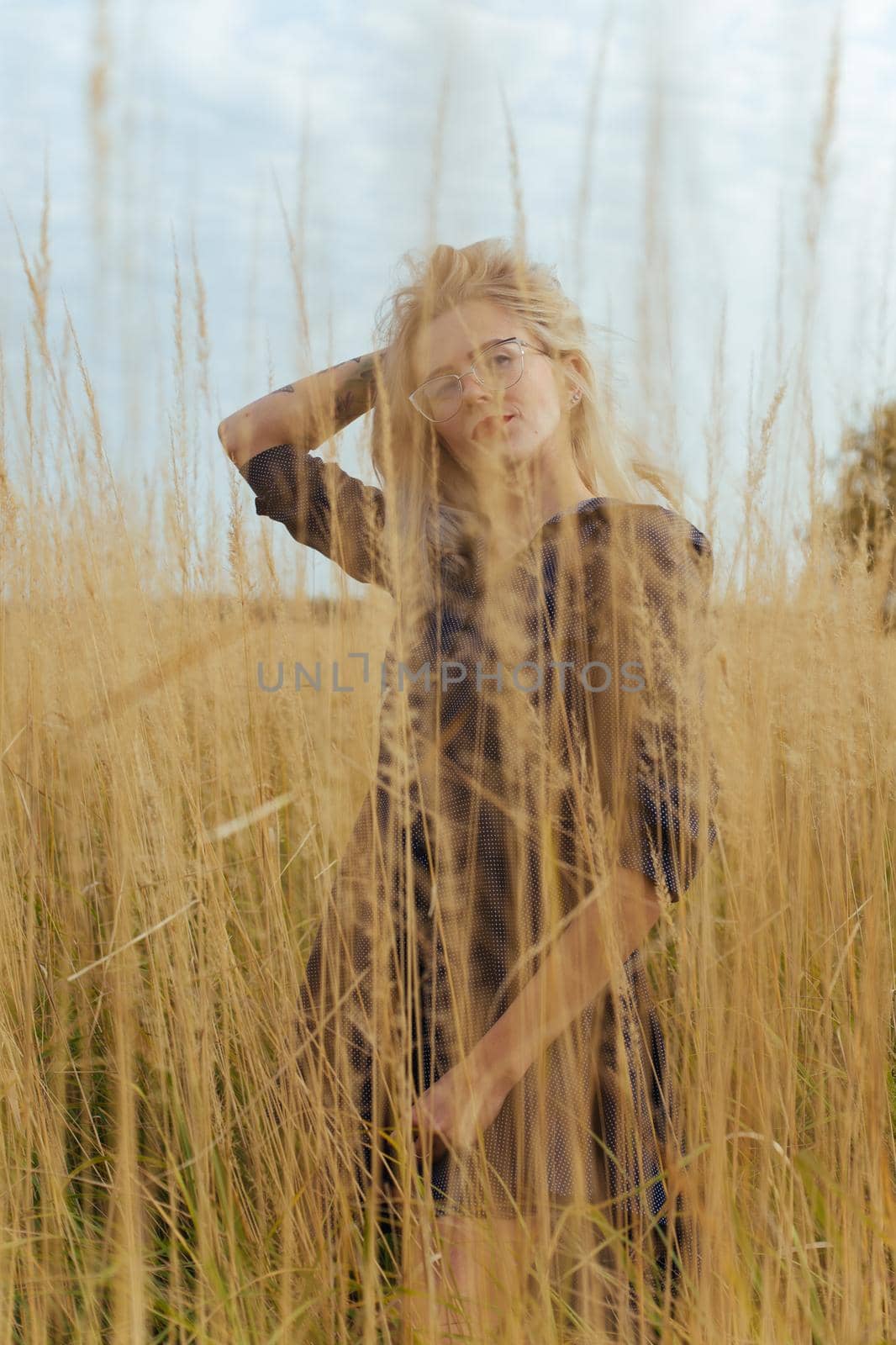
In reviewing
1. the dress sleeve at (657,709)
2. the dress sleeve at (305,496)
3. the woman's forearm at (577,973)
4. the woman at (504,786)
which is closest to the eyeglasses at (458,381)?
the woman at (504,786)

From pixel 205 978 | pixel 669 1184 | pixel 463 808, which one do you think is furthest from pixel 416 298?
pixel 669 1184

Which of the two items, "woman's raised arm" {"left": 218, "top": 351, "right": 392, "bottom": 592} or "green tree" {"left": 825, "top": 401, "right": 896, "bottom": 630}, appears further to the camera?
"woman's raised arm" {"left": 218, "top": 351, "right": 392, "bottom": 592}

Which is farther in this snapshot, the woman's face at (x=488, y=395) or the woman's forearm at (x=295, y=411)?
the woman's forearm at (x=295, y=411)

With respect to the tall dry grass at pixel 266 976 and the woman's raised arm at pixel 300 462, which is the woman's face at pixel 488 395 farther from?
the tall dry grass at pixel 266 976

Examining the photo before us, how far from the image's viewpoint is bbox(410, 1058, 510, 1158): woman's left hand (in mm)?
818

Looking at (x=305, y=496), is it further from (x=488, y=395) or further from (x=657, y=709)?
(x=657, y=709)

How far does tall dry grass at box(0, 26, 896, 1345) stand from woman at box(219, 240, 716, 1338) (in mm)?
55

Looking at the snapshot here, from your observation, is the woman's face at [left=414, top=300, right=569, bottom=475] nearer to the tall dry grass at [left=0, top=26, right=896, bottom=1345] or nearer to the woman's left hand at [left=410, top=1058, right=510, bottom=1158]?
the tall dry grass at [left=0, top=26, right=896, bottom=1345]

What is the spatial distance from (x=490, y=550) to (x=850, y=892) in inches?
28.2

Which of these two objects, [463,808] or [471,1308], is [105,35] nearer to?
[463,808]

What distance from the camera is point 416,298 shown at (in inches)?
56.1

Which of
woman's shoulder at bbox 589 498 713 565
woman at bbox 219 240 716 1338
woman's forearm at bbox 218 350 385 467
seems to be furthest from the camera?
woman's forearm at bbox 218 350 385 467

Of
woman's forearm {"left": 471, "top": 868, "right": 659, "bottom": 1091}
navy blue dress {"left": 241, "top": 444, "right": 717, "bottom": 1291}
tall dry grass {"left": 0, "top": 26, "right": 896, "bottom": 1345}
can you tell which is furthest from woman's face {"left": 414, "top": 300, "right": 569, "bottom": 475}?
woman's forearm {"left": 471, "top": 868, "right": 659, "bottom": 1091}

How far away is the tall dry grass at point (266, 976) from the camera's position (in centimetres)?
83
